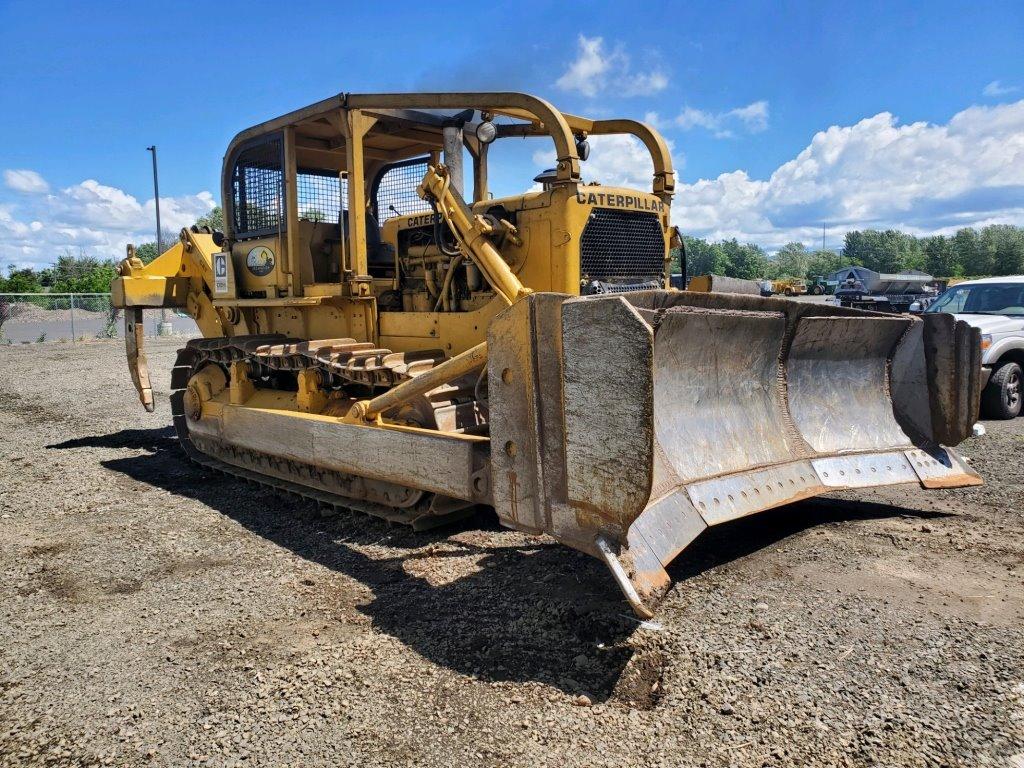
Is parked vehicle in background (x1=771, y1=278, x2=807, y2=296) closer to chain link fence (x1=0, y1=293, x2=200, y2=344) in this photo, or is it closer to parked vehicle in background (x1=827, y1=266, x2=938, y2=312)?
parked vehicle in background (x1=827, y1=266, x2=938, y2=312)

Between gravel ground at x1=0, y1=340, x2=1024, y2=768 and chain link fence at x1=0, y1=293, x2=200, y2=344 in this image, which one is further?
chain link fence at x1=0, y1=293, x2=200, y2=344

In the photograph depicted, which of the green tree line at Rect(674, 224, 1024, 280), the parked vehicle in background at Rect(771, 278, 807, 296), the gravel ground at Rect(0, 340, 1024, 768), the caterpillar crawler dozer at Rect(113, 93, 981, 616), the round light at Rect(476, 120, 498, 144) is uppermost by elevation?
the green tree line at Rect(674, 224, 1024, 280)

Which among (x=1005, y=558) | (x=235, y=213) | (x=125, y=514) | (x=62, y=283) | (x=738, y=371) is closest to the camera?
(x=1005, y=558)

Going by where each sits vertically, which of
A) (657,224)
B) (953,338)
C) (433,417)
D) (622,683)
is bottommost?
(622,683)

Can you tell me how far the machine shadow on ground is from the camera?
3230 millimetres

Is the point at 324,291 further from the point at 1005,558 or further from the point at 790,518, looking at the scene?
the point at 1005,558

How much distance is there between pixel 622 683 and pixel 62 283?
2273 inches

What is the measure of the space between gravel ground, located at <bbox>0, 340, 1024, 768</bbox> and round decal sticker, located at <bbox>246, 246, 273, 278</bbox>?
2.35 m

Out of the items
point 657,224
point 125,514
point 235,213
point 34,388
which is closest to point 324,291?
point 235,213

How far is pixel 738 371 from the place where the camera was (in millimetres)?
4723

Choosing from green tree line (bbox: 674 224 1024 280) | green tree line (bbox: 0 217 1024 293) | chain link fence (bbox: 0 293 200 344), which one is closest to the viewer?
chain link fence (bbox: 0 293 200 344)

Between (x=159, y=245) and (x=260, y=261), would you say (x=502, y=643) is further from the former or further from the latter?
(x=159, y=245)

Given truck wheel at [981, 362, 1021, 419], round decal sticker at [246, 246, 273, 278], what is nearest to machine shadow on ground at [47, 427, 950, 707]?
round decal sticker at [246, 246, 273, 278]

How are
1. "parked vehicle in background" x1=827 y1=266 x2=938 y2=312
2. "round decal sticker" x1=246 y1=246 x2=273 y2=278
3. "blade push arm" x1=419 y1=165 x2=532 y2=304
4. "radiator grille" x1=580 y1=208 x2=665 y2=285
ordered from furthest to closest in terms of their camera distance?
1. "parked vehicle in background" x1=827 y1=266 x2=938 y2=312
2. "round decal sticker" x1=246 y1=246 x2=273 y2=278
3. "radiator grille" x1=580 y1=208 x2=665 y2=285
4. "blade push arm" x1=419 y1=165 x2=532 y2=304
